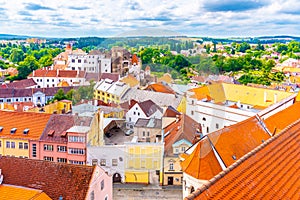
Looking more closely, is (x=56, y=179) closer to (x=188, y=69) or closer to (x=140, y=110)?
(x=188, y=69)

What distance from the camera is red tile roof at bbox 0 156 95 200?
593 inches

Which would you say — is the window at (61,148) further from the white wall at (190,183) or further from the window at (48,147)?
the white wall at (190,183)

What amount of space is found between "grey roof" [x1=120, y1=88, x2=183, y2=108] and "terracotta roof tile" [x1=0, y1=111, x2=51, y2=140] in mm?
6260

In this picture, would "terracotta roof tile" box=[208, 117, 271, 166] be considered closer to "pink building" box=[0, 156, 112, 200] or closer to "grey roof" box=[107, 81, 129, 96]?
"pink building" box=[0, 156, 112, 200]

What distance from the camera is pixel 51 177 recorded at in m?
15.6

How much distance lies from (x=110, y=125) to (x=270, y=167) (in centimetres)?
2319

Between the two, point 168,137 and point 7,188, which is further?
point 168,137

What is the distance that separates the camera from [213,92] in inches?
861

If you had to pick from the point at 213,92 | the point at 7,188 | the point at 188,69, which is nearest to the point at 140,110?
the point at 213,92

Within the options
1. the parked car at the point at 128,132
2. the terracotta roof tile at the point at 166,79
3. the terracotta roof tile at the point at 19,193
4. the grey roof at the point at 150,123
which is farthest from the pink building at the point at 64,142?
the terracotta roof tile at the point at 19,193

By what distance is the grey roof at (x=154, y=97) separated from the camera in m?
21.0

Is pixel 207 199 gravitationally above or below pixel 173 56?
below

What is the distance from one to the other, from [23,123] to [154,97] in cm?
1038

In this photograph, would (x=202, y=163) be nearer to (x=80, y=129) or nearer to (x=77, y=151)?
(x=80, y=129)
